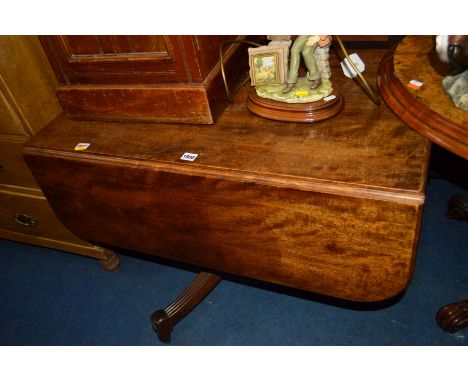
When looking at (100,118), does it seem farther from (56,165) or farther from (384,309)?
(384,309)

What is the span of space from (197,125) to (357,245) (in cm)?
55

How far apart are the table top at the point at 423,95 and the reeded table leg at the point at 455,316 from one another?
2.41ft

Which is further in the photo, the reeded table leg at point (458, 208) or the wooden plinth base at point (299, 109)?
the reeded table leg at point (458, 208)

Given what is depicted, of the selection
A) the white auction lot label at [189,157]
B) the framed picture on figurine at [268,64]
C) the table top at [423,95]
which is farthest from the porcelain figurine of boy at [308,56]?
the white auction lot label at [189,157]

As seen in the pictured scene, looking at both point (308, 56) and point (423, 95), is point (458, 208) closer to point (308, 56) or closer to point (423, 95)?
point (423, 95)

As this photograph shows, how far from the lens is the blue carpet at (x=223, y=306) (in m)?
1.44

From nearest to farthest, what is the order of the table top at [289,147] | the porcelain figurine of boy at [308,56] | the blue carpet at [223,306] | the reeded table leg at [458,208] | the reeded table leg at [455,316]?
the table top at [289,147] → the porcelain figurine of boy at [308,56] → the reeded table leg at [455,316] → the blue carpet at [223,306] → the reeded table leg at [458,208]

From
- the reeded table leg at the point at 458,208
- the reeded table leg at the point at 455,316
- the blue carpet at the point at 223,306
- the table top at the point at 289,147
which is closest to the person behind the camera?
the table top at the point at 289,147

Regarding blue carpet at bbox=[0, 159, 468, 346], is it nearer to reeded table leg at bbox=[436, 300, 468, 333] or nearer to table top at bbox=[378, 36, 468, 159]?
A: reeded table leg at bbox=[436, 300, 468, 333]

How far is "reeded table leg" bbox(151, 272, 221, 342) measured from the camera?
1.45 metres

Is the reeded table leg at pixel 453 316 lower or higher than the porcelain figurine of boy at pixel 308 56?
lower

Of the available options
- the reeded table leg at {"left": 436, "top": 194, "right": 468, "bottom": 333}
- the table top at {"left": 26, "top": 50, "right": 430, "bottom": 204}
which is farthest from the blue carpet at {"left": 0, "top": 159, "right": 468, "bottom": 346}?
the table top at {"left": 26, "top": 50, "right": 430, "bottom": 204}

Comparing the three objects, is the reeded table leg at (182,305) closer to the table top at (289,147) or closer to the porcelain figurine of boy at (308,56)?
the table top at (289,147)

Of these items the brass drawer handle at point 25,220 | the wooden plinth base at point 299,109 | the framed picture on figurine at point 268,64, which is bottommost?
the brass drawer handle at point 25,220
